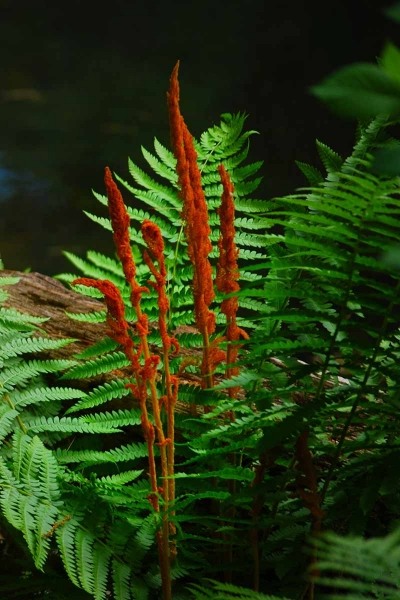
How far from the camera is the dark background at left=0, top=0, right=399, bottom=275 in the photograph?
13.5 ft

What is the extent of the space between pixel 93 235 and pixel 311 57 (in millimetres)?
1561

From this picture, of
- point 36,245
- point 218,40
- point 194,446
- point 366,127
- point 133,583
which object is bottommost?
point 133,583

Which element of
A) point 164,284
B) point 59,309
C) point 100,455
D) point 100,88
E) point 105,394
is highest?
point 100,88

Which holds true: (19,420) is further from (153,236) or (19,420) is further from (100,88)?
(100,88)

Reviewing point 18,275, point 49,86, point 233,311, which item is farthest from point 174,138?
point 49,86

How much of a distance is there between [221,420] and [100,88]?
3.34 metres

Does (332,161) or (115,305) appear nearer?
(115,305)

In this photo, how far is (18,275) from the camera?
6.29ft

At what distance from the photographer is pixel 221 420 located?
4.33 ft

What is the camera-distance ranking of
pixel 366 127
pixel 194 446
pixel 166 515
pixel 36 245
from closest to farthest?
1. pixel 166 515
2. pixel 194 446
3. pixel 366 127
4. pixel 36 245

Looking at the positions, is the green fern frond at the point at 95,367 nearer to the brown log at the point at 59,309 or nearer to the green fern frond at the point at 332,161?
the brown log at the point at 59,309

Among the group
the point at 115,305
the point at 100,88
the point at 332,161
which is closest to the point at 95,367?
the point at 115,305

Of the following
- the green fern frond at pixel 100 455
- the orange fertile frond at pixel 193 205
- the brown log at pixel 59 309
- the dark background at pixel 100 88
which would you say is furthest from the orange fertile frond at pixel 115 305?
the dark background at pixel 100 88

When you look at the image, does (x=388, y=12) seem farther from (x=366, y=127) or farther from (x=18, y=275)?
(x=18, y=275)
